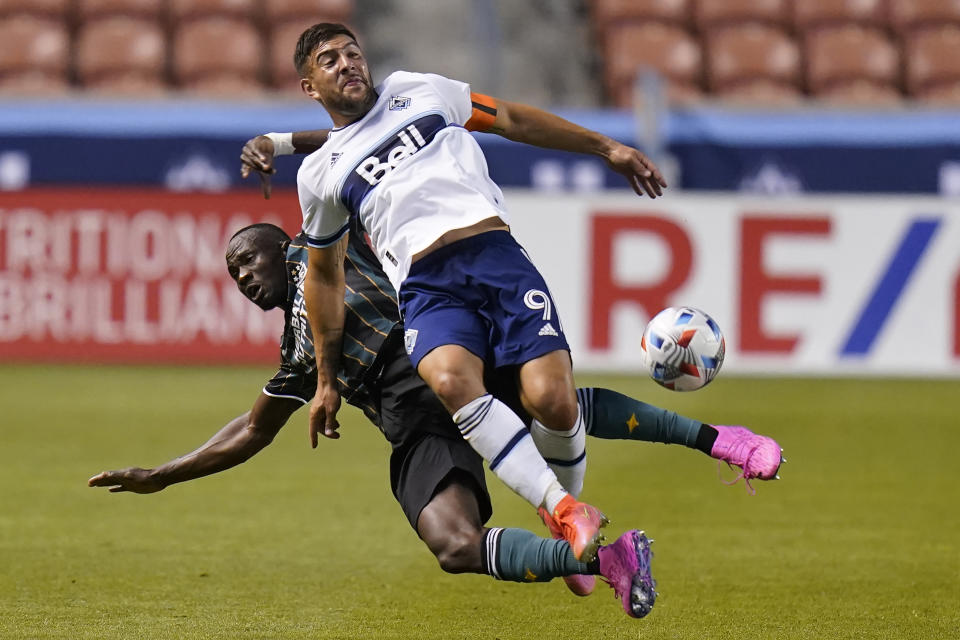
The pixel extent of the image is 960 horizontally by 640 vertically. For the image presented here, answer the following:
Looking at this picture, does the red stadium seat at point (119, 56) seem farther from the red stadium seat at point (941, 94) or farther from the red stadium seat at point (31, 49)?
the red stadium seat at point (941, 94)

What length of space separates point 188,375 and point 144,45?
432 centimetres

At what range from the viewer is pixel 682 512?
7.14 metres

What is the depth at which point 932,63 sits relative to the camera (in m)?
15.4

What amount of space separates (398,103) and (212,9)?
11.1 m

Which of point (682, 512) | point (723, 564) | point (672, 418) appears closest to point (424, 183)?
point (672, 418)

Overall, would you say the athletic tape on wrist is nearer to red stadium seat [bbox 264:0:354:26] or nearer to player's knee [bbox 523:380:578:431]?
player's knee [bbox 523:380:578:431]

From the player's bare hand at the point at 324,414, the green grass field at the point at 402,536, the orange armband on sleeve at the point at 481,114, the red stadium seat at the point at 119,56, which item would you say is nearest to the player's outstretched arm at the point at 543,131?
the orange armband on sleeve at the point at 481,114

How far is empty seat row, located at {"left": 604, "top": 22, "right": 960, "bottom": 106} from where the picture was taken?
1512 centimetres

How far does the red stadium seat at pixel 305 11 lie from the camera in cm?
1529

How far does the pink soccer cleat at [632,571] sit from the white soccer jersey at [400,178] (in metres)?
1.13

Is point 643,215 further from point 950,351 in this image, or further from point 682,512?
point 682,512

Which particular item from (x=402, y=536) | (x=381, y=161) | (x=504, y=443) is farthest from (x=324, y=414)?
(x=402, y=536)

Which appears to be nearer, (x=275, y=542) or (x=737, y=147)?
(x=275, y=542)

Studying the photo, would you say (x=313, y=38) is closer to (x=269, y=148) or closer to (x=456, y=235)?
(x=269, y=148)
